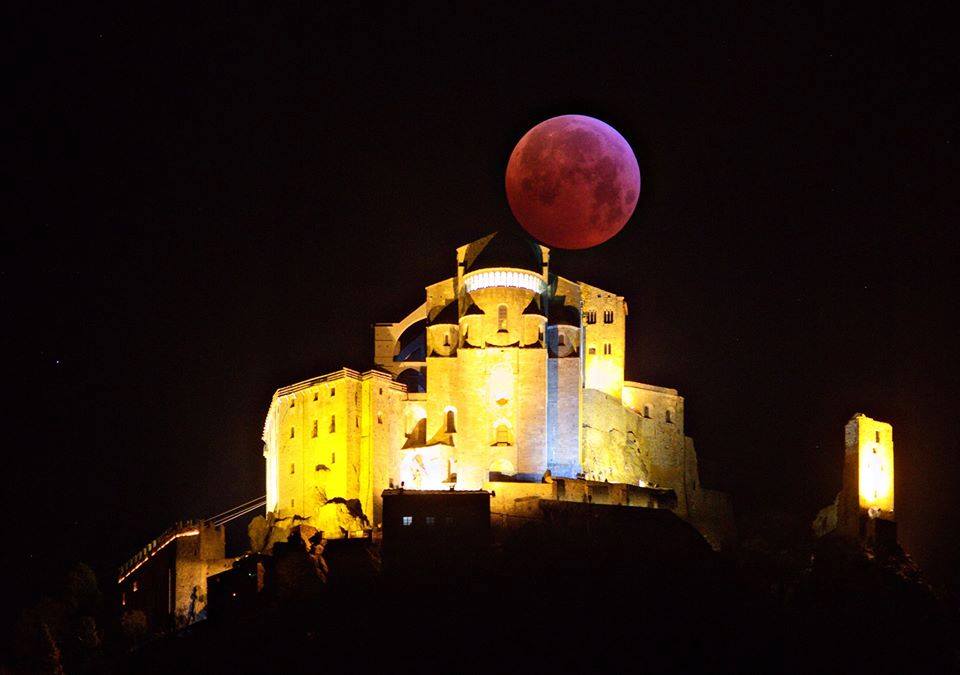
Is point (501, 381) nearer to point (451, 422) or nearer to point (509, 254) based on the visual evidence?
point (451, 422)

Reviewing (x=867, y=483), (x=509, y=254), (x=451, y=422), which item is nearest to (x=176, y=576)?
(x=451, y=422)

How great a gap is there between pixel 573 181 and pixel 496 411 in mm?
22345

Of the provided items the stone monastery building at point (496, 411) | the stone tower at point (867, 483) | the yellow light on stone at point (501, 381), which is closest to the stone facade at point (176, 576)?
the stone monastery building at point (496, 411)

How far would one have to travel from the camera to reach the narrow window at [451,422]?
76.6 meters

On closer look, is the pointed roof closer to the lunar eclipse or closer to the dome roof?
the dome roof

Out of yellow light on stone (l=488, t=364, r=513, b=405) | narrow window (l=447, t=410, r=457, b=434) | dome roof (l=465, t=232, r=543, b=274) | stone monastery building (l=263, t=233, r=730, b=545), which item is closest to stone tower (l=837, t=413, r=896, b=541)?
stone monastery building (l=263, t=233, r=730, b=545)

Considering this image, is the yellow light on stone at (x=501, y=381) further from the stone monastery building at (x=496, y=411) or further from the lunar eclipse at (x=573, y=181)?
the lunar eclipse at (x=573, y=181)

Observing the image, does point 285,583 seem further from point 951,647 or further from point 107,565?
point 951,647

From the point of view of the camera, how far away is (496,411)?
75938 millimetres

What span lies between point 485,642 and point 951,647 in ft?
82.9

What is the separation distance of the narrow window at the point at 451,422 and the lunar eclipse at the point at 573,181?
20634 mm

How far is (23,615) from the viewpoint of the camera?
226 ft

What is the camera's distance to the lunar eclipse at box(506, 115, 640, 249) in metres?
57.1

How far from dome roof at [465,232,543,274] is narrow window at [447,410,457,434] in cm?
919
